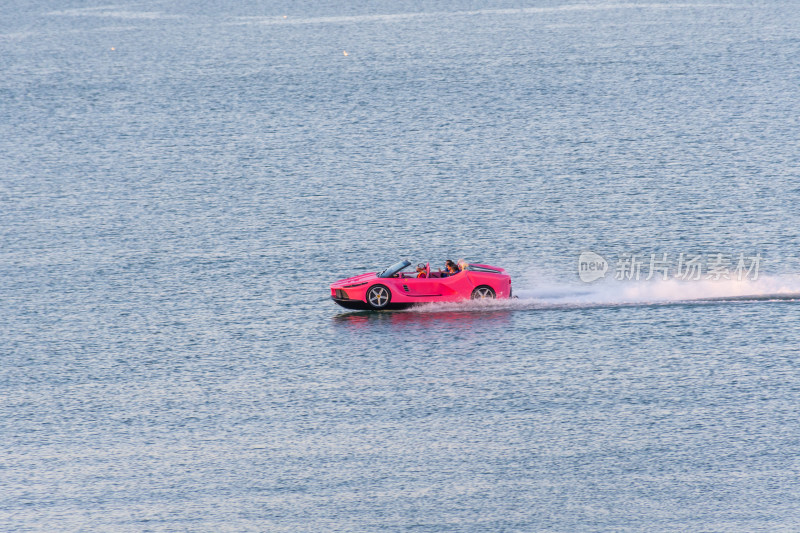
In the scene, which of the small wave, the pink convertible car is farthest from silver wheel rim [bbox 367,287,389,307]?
the small wave

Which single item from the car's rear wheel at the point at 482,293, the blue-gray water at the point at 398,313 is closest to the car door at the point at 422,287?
the blue-gray water at the point at 398,313

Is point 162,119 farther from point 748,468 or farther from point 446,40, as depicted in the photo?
point 748,468

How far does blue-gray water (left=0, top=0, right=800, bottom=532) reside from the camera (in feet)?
131

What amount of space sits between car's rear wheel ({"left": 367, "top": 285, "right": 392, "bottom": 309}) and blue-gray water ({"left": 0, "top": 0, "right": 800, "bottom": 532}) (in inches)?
31.3

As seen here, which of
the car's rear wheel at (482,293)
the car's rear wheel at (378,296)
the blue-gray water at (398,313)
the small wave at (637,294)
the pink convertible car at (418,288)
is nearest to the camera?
the blue-gray water at (398,313)

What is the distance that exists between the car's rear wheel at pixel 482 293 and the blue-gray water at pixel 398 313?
134 cm

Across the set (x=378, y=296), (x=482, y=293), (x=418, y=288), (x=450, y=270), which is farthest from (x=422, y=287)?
(x=482, y=293)

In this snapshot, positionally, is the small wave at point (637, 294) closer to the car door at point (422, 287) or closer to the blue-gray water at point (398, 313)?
the blue-gray water at point (398, 313)

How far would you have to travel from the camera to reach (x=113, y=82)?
12912 centimetres

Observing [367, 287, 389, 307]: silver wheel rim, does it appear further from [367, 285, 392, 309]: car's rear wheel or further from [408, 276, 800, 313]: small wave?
[408, 276, 800, 313]: small wave

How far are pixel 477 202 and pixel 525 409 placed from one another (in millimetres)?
35513

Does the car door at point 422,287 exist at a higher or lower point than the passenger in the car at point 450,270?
lower

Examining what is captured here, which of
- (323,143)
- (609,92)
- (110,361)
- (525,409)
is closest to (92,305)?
(110,361)

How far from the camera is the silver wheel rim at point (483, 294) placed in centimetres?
5484
